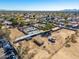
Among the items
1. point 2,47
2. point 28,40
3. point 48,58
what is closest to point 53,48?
point 48,58

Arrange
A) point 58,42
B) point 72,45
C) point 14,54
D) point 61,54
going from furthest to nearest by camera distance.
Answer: point 58,42 → point 72,45 → point 61,54 → point 14,54

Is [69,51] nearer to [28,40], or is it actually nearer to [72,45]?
[72,45]

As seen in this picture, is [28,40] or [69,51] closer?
[69,51]

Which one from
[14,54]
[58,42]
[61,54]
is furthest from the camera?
[58,42]

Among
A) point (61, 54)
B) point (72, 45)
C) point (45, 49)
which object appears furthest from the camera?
point (72, 45)

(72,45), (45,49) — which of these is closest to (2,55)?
(45,49)

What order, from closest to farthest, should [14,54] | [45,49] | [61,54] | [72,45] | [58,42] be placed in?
[14,54] < [61,54] < [45,49] < [72,45] < [58,42]

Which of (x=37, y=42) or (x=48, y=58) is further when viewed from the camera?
(x=37, y=42)

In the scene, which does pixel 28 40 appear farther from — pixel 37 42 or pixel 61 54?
pixel 61 54
